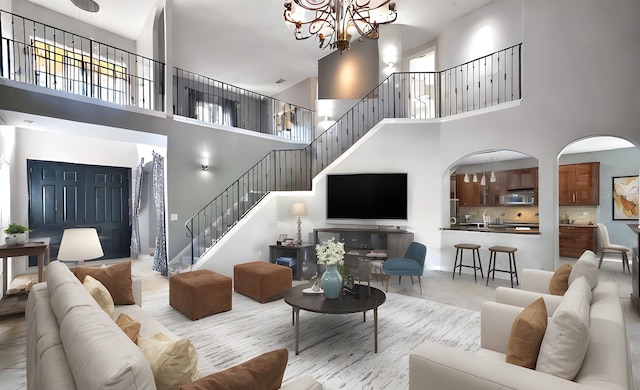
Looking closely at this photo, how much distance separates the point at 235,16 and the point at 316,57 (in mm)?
2826

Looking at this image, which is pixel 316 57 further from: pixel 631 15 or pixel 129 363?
pixel 129 363

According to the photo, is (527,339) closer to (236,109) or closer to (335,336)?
(335,336)

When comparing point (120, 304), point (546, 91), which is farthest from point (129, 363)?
point (546, 91)

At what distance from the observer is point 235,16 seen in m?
7.45

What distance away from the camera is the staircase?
23.0 ft

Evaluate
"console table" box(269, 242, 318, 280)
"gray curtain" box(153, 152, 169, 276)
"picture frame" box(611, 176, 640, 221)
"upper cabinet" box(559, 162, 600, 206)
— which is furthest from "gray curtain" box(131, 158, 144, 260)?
"picture frame" box(611, 176, 640, 221)

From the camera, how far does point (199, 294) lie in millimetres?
4191

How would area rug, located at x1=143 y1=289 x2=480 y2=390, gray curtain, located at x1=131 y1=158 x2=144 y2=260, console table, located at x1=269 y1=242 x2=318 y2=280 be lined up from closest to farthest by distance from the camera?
area rug, located at x1=143 y1=289 x2=480 y2=390 → console table, located at x1=269 y1=242 x2=318 y2=280 → gray curtain, located at x1=131 y1=158 x2=144 y2=260

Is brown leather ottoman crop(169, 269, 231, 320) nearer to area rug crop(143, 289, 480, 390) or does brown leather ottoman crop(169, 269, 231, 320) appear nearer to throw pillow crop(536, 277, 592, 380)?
area rug crop(143, 289, 480, 390)

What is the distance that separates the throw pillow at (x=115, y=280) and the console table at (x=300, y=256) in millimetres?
3417

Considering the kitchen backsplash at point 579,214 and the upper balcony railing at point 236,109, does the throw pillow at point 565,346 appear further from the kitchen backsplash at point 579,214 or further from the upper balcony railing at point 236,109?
the upper balcony railing at point 236,109

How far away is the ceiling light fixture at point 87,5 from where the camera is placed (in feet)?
21.9

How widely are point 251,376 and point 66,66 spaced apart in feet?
30.4

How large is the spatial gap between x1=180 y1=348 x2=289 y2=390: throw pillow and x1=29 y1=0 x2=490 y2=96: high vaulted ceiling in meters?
7.52
